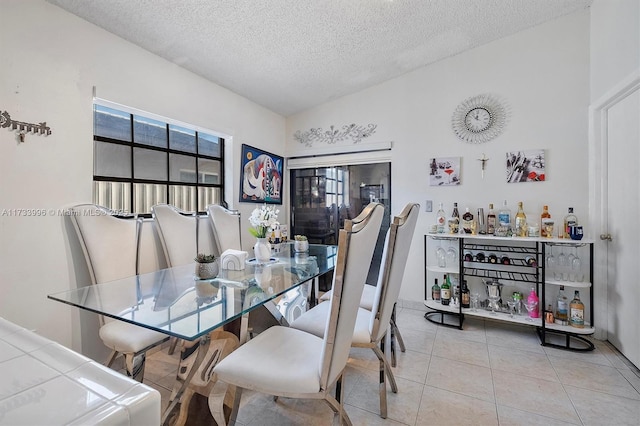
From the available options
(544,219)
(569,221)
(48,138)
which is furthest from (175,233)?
(569,221)

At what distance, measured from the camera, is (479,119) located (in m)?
3.14

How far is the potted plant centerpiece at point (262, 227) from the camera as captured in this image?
Result: 7.36ft

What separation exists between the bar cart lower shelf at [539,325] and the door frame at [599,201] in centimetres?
22

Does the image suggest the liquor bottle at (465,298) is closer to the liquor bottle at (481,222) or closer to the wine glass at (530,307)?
the wine glass at (530,307)

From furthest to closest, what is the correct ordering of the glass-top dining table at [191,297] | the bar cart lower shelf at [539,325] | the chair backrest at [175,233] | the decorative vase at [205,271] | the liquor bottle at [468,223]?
the liquor bottle at [468,223]
the bar cart lower shelf at [539,325]
the chair backrest at [175,233]
the decorative vase at [205,271]
the glass-top dining table at [191,297]

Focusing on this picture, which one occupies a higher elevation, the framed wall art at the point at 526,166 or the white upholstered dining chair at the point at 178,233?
the framed wall art at the point at 526,166

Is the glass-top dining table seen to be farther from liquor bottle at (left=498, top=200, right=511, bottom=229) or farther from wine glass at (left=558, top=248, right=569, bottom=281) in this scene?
wine glass at (left=558, top=248, right=569, bottom=281)

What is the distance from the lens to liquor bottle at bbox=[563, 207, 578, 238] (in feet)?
8.67

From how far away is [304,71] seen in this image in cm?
306

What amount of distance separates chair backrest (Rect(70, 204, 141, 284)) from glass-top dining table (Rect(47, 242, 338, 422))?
0.26m

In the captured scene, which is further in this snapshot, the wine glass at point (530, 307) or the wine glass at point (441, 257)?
the wine glass at point (441, 257)

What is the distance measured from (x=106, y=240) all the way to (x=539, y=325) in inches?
140

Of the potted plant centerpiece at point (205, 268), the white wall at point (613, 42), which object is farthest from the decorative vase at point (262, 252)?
the white wall at point (613, 42)

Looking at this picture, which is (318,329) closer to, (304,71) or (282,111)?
(304,71)
